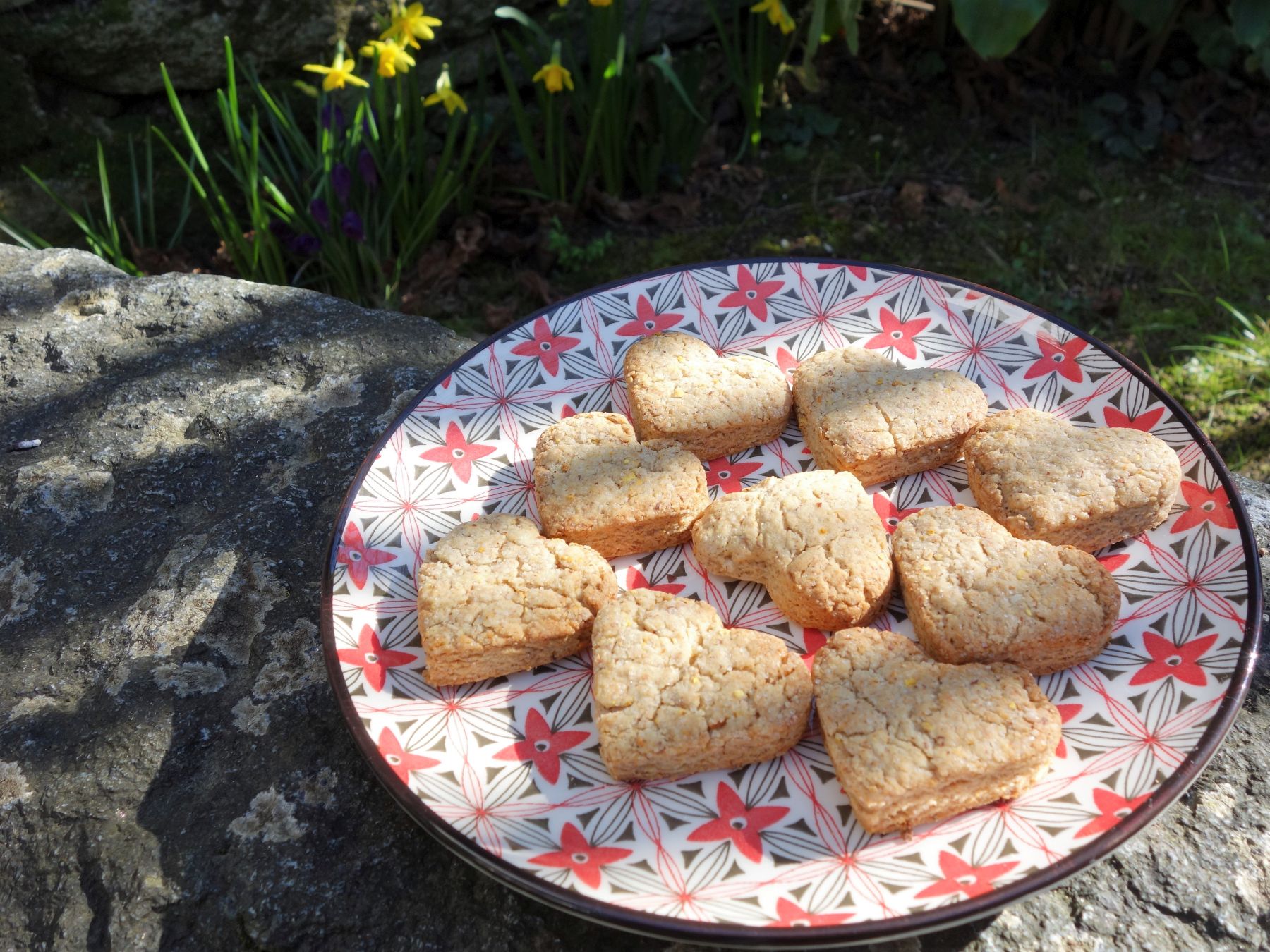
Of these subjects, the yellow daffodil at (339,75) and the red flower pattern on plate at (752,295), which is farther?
the yellow daffodil at (339,75)

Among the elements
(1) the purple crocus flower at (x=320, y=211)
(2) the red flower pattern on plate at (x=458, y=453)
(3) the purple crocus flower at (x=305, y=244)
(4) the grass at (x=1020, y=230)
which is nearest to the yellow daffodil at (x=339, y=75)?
(1) the purple crocus flower at (x=320, y=211)

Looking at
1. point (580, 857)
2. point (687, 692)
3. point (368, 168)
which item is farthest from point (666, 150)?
point (580, 857)

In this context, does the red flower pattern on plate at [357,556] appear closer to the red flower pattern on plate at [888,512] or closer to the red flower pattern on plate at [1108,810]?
the red flower pattern on plate at [888,512]

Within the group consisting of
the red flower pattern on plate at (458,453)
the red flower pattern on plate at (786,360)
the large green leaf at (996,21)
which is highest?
the large green leaf at (996,21)

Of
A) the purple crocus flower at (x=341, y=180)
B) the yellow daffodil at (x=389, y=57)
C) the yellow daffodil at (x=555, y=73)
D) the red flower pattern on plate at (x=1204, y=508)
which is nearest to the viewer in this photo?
the red flower pattern on plate at (x=1204, y=508)

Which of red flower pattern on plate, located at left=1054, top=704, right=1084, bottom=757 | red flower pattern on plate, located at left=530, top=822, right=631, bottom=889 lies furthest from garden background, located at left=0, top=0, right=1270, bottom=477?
red flower pattern on plate, located at left=530, top=822, right=631, bottom=889

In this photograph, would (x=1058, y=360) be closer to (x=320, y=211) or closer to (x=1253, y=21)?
(x=1253, y=21)

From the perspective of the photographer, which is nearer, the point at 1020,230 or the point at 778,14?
the point at 778,14
